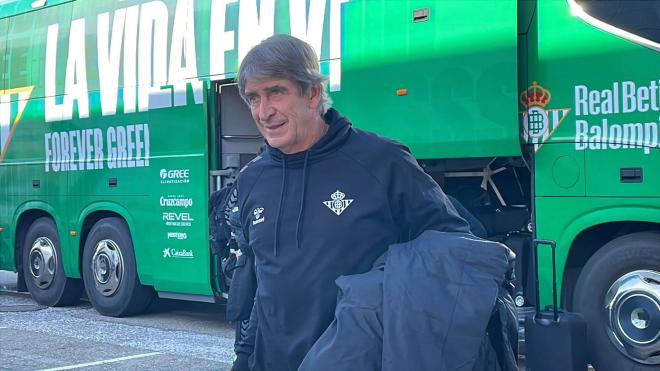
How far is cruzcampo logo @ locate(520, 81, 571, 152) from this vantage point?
6512 millimetres

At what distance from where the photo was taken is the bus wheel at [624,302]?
19.7 ft

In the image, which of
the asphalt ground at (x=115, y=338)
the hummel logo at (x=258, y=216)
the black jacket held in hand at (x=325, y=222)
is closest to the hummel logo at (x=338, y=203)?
the black jacket held in hand at (x=325, y=222)

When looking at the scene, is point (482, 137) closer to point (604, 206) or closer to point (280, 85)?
point (604, 206)

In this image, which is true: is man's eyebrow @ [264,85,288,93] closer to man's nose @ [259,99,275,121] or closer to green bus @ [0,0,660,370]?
man's nose @ [259,99,275,121]

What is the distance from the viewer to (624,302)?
6172 mm

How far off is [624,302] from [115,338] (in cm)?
470

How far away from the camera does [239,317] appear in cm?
322

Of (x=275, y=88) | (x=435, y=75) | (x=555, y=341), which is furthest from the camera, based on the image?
(x=435, y=75)

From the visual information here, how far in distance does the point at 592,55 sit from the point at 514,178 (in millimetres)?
1292

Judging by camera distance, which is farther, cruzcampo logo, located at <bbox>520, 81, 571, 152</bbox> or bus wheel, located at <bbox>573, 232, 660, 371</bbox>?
cruzcampo logo, located at <bbox>520, 81, 571, 152</bbox>

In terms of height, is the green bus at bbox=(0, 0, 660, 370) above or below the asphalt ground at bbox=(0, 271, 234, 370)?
above

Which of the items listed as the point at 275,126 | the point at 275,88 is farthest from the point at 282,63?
the point at 275,126

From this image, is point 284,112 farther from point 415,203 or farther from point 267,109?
point 415,203

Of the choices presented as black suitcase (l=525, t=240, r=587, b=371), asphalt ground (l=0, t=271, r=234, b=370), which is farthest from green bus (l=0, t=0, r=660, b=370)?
black suitcase (l=525, t=240, r=587, b=371)
